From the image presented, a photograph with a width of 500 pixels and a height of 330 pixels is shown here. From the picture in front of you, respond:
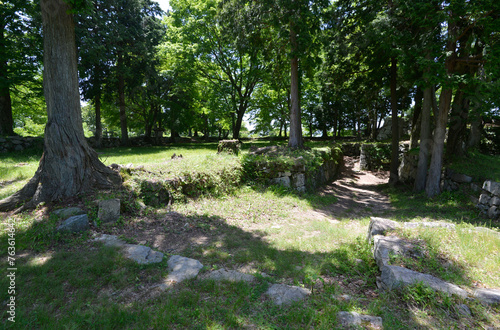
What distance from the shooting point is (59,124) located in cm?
484

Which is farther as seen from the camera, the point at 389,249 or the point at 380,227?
the point at 380,227

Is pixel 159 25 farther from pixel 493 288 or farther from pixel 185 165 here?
pixel 493 288

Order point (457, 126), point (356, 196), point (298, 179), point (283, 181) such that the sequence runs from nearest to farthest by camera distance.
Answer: point (283, 181), point (298, 179), point (457, 126), point (356, 196)

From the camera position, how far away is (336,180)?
45.4 ft

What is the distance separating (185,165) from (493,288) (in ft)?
22.6

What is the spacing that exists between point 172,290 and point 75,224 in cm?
258

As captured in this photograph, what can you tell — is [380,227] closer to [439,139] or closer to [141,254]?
[141,254]

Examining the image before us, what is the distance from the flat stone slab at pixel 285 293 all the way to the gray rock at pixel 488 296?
5.86 ft

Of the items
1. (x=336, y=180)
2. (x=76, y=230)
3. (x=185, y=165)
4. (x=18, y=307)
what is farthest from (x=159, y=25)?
(x=18, y=307)

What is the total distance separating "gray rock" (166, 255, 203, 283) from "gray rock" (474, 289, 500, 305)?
3290mm

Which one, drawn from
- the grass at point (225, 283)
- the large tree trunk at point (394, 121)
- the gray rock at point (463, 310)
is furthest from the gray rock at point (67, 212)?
the large tree trunk at point (394, 121)

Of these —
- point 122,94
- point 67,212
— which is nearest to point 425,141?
point 67,212

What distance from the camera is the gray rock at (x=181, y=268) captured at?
306 centimetres

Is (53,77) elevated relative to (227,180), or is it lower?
elevated
